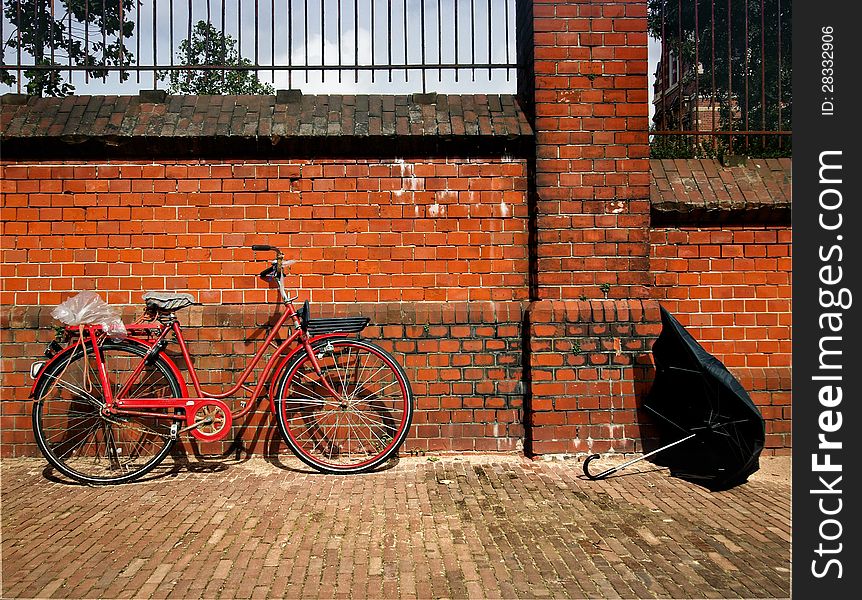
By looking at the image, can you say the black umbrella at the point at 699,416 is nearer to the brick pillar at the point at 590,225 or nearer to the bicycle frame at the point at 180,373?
the brick pillar at the point at 590,225

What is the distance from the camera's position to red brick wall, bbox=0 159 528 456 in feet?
15.4

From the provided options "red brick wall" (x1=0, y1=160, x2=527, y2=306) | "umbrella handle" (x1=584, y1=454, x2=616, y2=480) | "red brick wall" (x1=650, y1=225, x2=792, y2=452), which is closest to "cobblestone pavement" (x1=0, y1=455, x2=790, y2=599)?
"umbrella handle" (x1=584, y1=454, x2=616, y2=480)

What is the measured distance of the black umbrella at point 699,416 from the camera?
13.2 ft

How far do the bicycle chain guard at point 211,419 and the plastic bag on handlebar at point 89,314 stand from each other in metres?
0.72

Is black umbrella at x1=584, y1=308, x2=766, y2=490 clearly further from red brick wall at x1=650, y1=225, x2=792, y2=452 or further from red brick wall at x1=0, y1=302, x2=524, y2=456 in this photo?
red brick wall at x1=0, y1=302, x2=524, y2=456

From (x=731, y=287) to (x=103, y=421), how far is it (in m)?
4.78

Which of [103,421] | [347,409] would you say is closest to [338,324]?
[347,409]

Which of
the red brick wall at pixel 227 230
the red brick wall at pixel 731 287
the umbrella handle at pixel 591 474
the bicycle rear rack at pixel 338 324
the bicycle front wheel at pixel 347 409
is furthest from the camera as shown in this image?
the red brick wall at pixel 731 287

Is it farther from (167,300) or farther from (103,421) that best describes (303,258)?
(103,421)

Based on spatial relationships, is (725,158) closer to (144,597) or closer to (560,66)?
(560,66)

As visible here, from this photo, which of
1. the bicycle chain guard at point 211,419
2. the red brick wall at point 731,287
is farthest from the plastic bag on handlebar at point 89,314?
the red brick wall at point 731,287

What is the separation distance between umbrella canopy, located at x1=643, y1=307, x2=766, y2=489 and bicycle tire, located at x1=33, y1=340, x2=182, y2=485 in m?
3.35

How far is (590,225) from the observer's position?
4.70 m

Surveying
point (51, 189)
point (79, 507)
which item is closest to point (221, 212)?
point (51, 189)
